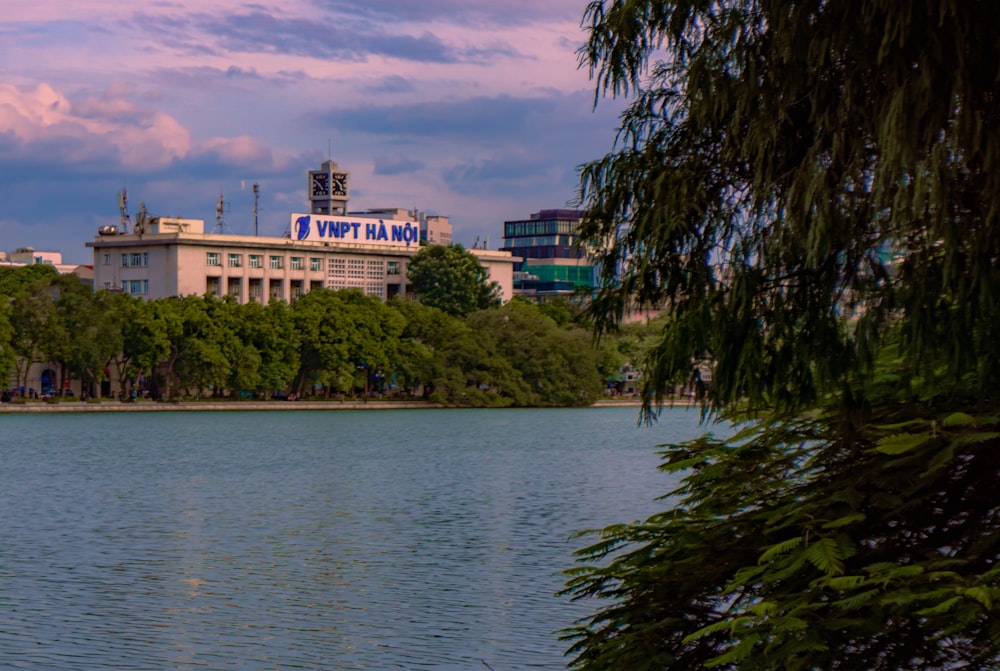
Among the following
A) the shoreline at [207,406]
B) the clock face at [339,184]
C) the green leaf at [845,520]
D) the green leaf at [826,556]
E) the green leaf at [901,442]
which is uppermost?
the clock face at [339,184]

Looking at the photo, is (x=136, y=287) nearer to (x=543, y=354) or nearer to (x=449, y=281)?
(x=449, y=281)

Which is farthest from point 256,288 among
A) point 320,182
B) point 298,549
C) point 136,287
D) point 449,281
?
point 298,549

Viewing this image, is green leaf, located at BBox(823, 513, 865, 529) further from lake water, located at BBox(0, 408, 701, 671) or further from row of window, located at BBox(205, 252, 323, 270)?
row of window, located at BBox(205, 252, 323, 270)

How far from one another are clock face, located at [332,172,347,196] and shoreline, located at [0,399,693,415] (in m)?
44.0

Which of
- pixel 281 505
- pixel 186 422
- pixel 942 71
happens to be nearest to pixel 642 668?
pixel 942 71

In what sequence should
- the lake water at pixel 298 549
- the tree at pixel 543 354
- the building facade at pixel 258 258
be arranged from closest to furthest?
the lake water at pixel 298 549 < the tree at pixel 543 354 < the building facade at pixel 258 258

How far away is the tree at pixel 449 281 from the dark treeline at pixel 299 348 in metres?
13.4

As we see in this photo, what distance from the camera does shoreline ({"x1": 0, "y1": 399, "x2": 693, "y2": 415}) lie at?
98.4 m

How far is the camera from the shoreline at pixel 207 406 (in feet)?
323

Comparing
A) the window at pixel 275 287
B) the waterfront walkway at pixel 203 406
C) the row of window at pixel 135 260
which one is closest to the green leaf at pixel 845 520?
the waterfront walkway at pixel 203 406

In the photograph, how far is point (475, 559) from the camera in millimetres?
30297

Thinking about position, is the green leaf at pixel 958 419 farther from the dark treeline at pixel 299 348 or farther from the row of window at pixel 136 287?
the row of window at pixel 136 287

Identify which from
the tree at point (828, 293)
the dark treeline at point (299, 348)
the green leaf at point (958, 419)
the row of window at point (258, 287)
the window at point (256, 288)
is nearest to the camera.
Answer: the tree at point (828, 293)

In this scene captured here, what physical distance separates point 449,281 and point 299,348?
27.7 m
